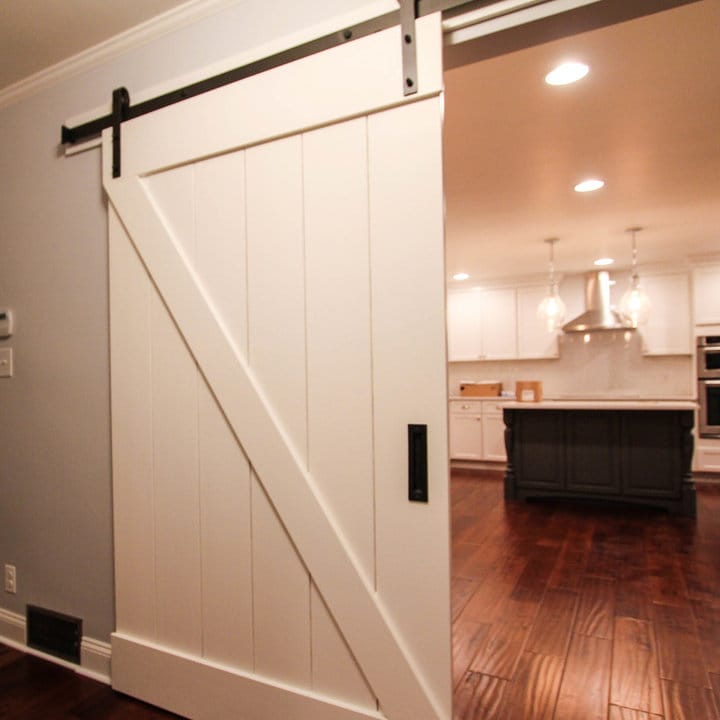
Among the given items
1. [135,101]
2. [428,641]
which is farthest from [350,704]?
[135,101]

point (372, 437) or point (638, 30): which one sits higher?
point (638, 30)

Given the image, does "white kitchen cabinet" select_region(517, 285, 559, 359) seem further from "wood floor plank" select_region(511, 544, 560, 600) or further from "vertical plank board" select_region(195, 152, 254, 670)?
"vertical plank board" select_region(195, 152, 254, 670)

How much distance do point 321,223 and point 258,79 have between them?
52 cm

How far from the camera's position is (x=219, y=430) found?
1.63 m

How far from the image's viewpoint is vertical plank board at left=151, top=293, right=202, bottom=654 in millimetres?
1688

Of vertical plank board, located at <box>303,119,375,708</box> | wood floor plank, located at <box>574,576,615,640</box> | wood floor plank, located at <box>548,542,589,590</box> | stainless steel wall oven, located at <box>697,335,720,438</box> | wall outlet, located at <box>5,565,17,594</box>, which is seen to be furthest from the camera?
stainless steel wall oven, located at <box>697,335,720,438</box>

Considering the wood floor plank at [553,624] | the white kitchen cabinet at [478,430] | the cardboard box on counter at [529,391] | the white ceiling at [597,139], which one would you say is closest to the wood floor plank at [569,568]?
the wood floor plank at [553,624]

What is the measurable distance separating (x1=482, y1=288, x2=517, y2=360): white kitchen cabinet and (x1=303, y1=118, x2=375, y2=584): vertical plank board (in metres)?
5.74

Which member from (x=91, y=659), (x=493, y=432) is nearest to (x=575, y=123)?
(x=91, y=659)

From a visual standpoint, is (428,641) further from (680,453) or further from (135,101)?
(680,453)

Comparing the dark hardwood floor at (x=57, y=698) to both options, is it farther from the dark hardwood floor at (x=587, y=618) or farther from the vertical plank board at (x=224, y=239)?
the vertical plank board at (x=224, y=239)

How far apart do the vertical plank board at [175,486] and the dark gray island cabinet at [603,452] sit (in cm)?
385

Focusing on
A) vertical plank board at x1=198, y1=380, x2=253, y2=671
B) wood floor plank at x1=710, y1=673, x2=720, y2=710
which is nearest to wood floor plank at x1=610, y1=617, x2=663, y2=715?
wood floor plank at x1=710, y1=673, x2=720, y2=710

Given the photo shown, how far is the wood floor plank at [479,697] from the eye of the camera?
5.74 ft
